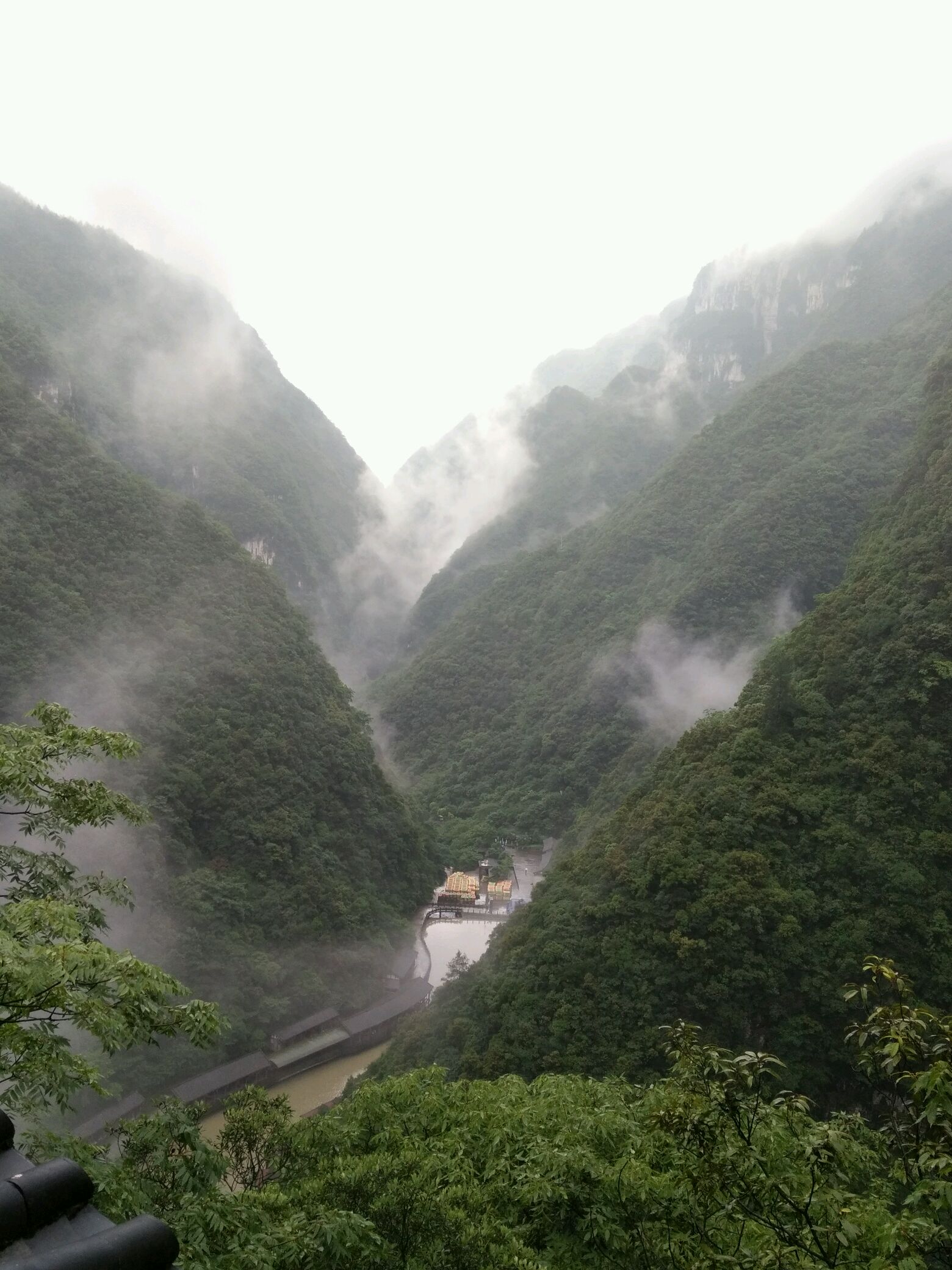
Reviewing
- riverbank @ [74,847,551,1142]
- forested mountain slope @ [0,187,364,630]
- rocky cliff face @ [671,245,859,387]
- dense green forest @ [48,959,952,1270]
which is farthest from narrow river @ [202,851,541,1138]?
rocky cliff face @ [671,245,859,387]

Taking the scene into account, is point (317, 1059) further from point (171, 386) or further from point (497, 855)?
point (171, 386)

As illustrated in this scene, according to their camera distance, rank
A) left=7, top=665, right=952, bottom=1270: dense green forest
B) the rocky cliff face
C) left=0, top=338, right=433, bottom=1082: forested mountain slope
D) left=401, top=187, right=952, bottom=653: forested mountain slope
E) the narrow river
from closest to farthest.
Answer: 1. left=7, top=665, right=952, bottom=1270: dense green forest
2. the narrow river
3. left=0, top=338, right=433, bottom=1082: forested mountain slope
4. left=401, top=187, right=952, bottom=653: forested mountain slope
5. the rocky cliff face

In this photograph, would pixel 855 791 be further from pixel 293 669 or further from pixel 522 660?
pixel 522 660

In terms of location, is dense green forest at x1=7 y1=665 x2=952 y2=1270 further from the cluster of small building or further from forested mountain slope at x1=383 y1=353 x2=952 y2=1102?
the cluster of small building

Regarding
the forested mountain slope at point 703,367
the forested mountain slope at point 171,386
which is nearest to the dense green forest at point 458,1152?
the forested mountain slope at point 171,386

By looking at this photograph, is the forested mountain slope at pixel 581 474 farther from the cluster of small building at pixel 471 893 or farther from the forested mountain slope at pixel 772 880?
the forested mountain slope at pixel 772 880

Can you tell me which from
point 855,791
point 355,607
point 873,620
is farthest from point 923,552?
point 355,607
